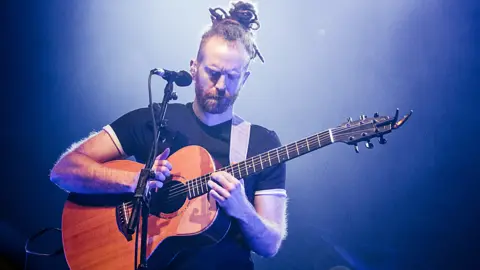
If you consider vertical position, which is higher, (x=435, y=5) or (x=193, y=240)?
(x=435, y=5)

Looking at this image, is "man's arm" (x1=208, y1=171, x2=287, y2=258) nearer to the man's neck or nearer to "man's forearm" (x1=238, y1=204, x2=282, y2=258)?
"man's forearm" (x1=238, y1=204, x2=282, y2=258)

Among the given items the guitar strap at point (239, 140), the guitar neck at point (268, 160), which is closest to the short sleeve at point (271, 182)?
the guitar strap at point (239, 140)

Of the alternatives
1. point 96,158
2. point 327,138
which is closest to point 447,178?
point 327,138

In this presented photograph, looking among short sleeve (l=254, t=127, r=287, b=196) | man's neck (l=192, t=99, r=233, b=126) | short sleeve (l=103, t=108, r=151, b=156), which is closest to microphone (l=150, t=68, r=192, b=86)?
man's neck (l=192, t=99, r=233, b=126)

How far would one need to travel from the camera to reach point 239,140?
262 cm

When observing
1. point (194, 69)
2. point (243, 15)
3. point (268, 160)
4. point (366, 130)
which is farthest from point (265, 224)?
point (243, 15)

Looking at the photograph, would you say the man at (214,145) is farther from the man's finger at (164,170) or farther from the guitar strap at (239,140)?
the man's finger at (164,170)

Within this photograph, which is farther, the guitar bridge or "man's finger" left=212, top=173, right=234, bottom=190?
the guitar bridge

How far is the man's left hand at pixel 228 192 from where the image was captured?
201cm

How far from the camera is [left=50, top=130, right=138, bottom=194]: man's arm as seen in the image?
2.33 meters

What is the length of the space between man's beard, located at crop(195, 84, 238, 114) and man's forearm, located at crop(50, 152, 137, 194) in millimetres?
737

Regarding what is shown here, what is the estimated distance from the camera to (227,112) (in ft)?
9.03

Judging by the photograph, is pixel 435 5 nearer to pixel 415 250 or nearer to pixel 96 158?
pixel 415 250

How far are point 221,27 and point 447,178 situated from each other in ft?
9.03
